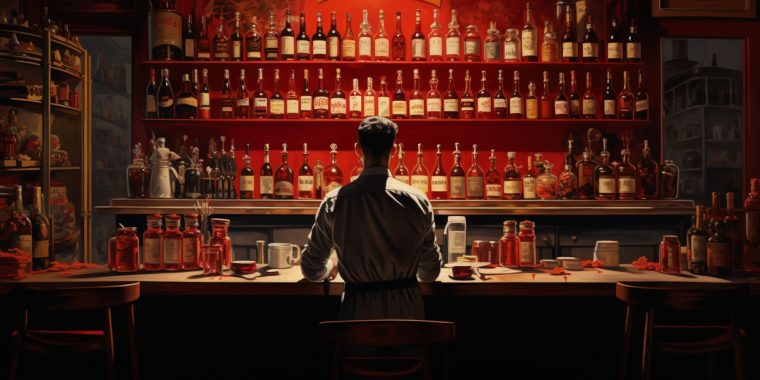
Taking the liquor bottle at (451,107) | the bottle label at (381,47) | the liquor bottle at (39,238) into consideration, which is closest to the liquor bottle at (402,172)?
the liquor bottle at (451,107)

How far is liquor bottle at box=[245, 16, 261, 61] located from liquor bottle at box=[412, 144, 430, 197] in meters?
1.22

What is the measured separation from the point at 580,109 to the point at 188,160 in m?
2.64

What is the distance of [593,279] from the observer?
90.0 inches

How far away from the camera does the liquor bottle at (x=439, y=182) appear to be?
4402mm

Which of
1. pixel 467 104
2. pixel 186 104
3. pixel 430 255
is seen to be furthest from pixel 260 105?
pixel 430 255

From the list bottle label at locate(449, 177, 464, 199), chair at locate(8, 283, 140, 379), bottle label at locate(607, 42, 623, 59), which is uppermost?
bottle label at locate(607, 42, 623, 59)

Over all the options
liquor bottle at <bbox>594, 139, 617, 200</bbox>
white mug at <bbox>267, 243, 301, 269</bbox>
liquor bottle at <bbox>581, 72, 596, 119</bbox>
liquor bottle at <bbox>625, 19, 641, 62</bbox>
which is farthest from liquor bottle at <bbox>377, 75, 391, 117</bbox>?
white mug at <bbox>267, 243, 301, 269</bbox>

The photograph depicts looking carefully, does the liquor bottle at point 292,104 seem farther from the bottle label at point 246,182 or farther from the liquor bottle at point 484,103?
the liquor bottle at point 484,103

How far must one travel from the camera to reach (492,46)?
178 inches

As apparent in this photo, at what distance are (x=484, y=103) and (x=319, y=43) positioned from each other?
1140mm

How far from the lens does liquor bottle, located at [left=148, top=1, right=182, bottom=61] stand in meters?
4.44

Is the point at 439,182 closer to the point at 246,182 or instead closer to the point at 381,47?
the point at 381,47

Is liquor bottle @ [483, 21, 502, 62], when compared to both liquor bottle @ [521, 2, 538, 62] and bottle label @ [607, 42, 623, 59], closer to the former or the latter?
liquor bottle @ [521, 2, 538, 62]

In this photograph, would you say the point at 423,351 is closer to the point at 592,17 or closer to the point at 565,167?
the point at 565,167
